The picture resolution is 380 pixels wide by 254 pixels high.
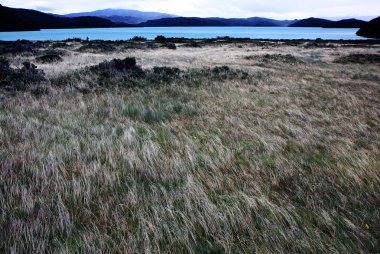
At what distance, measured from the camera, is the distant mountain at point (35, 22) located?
10091cm

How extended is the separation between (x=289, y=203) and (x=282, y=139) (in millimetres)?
2237

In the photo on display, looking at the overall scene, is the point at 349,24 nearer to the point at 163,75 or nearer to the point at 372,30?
the point at 372,30

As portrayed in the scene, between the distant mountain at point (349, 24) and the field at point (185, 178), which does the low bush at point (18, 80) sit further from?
the distant mountain at point (349, 24)

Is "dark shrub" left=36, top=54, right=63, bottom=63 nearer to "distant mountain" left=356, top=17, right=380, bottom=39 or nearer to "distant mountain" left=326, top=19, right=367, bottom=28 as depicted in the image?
"distant mountain" left=356, top=17, right=380, bottom=39

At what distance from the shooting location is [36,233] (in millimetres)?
2248

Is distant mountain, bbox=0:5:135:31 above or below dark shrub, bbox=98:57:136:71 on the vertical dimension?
above

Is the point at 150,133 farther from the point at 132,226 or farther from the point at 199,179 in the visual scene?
the point at 132,226

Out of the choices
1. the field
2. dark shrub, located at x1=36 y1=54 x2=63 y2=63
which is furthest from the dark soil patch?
dark shrub, located at x1=36 y1=54 x2=63 y2=63

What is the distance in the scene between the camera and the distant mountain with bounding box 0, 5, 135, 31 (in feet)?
331

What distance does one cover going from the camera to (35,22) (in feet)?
449

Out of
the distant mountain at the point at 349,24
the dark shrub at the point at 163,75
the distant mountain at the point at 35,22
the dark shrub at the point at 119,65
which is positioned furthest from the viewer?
the distant mountain at the point at 349,24

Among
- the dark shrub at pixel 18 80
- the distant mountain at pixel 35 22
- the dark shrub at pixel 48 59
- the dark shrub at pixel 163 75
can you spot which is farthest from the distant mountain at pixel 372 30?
the distant mountain at pixel 35 22

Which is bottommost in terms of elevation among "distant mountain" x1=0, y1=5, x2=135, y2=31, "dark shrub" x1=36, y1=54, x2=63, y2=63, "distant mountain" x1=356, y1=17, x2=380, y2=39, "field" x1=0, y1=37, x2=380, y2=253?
"field" x1=0, y1=37, x2=380, y2=253

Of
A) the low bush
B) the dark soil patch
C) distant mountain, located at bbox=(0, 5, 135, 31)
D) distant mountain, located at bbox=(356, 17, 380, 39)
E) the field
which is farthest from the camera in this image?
distant mountain, located at bbox=(0, 5, 135, 31)
